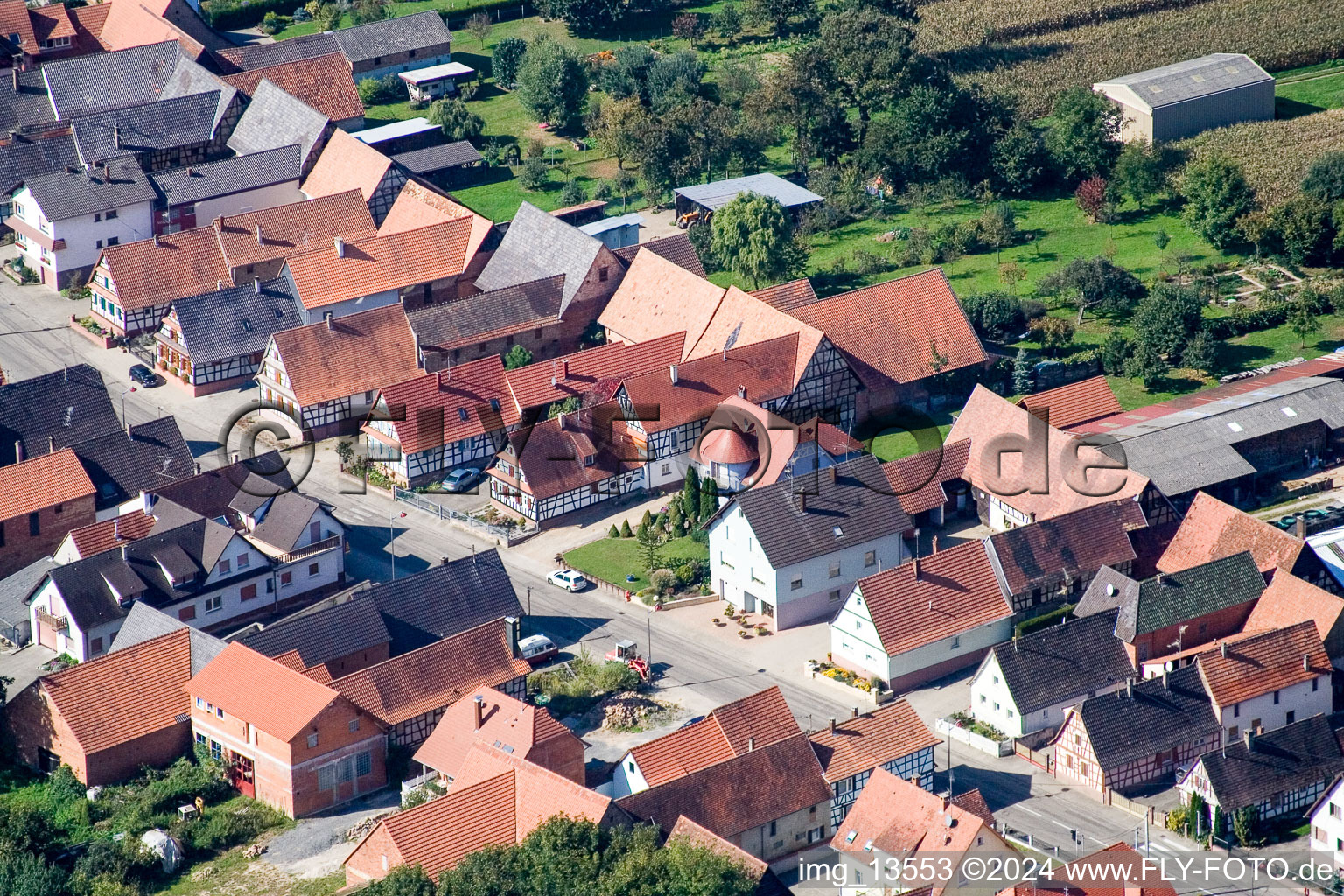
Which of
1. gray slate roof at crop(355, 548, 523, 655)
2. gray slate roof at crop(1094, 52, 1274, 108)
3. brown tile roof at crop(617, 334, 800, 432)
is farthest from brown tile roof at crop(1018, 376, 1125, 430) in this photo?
gray slate roof at crop(1094, 52, 1274, 108)

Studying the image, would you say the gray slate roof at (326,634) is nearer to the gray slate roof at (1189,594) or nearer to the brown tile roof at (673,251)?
the gray slate roof at (1189,594)

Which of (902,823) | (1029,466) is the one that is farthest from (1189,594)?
(902,823)

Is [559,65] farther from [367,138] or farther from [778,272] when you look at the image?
[778,272]

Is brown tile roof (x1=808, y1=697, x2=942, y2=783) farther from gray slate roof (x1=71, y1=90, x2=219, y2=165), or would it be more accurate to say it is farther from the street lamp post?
gray slate roof (x1=71, y1=90, x2=219, y2=165)

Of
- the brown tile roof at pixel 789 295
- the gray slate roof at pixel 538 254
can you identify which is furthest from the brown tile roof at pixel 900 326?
the gray slate roof at pixel 538 254

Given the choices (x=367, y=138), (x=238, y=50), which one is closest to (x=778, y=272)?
(x=367, y=138)
